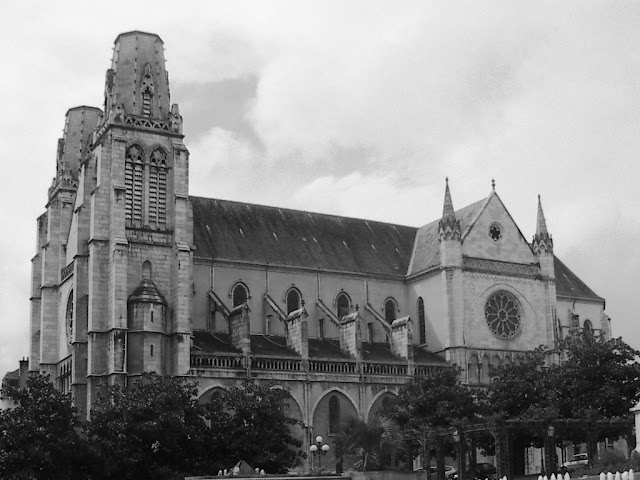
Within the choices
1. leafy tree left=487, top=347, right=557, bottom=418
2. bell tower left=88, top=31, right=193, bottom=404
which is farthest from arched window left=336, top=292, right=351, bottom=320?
leafy tree left=487, top=347, right=557, bottom=418

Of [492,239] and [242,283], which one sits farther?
[492,239]

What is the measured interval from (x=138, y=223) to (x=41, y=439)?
20.0 meters

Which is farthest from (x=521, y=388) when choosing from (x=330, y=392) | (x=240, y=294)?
(x=240, y=294)

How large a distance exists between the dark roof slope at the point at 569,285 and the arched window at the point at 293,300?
2447cm

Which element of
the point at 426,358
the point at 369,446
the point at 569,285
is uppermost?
the point at 569,285

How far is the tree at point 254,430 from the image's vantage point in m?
56.3

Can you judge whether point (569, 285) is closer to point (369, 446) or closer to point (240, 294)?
point (240, 294)

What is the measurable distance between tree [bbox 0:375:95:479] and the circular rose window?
115 feet

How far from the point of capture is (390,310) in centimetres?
8131

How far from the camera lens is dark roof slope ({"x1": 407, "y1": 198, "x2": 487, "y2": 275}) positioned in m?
80.7

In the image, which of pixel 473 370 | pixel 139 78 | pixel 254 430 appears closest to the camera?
pixel 254 430

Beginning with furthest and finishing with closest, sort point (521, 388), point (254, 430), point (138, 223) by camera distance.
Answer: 1. point (138, 223)
2. point (521, 388)
3. point (254, 430)

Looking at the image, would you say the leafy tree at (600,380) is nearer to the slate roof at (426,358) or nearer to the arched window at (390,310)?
the slate roof at (426,358)

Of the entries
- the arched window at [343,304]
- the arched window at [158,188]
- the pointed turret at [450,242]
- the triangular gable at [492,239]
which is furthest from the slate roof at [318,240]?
the arched window at [158,188]
